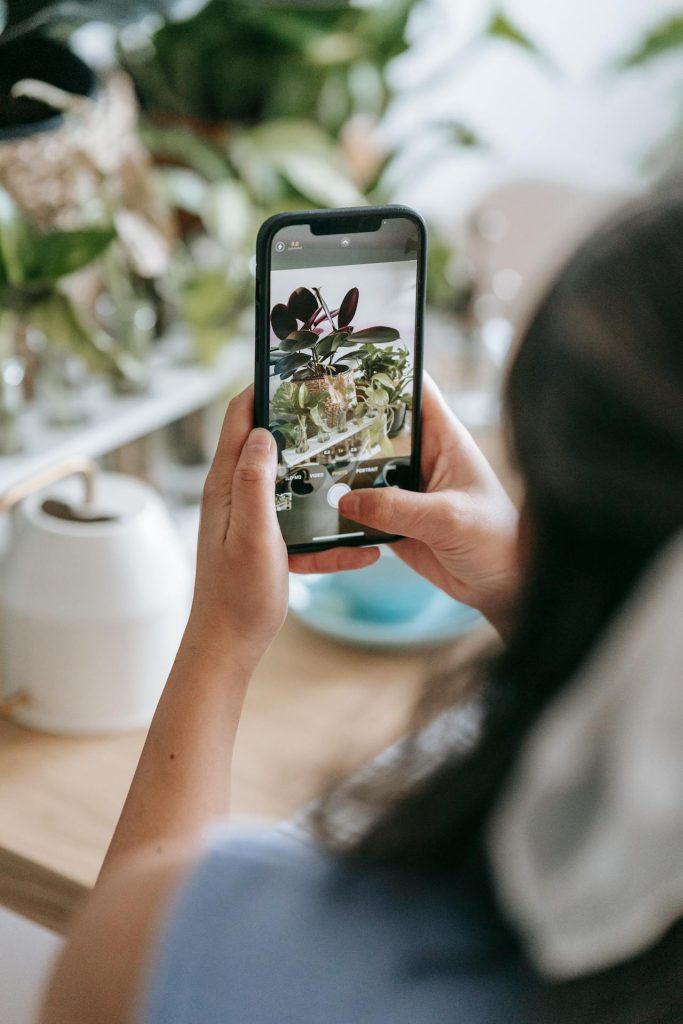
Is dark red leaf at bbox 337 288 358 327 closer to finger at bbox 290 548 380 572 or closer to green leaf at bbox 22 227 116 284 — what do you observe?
finger at bbox 290 548 380 572

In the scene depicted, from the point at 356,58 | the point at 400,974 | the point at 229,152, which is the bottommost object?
the point at 400,974

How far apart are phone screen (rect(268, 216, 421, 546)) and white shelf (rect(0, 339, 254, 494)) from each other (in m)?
0.36

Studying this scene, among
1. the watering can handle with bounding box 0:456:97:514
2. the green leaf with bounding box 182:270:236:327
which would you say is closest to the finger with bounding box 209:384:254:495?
the watering can handle with bounding box 0:456:97:514

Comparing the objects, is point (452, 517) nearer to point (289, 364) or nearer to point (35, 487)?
point (289, 364)

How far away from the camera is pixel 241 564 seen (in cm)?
59

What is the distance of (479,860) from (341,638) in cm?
53

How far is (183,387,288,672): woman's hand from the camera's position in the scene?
A: 1.87 ft

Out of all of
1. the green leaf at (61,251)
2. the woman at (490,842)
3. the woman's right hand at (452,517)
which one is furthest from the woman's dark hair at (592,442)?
the green leaf at (61,251)

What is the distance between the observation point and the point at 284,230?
2.02 ft

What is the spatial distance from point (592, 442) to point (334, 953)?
8.5 inches

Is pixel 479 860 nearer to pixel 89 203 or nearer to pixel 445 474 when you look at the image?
pixel 445 474

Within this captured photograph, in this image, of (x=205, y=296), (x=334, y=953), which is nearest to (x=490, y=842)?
(x=334, y=953)

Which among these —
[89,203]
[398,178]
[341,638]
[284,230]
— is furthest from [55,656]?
[398,178]

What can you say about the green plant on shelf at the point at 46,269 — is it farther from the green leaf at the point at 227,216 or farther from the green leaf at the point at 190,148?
the green leaf at the point at 190,148
